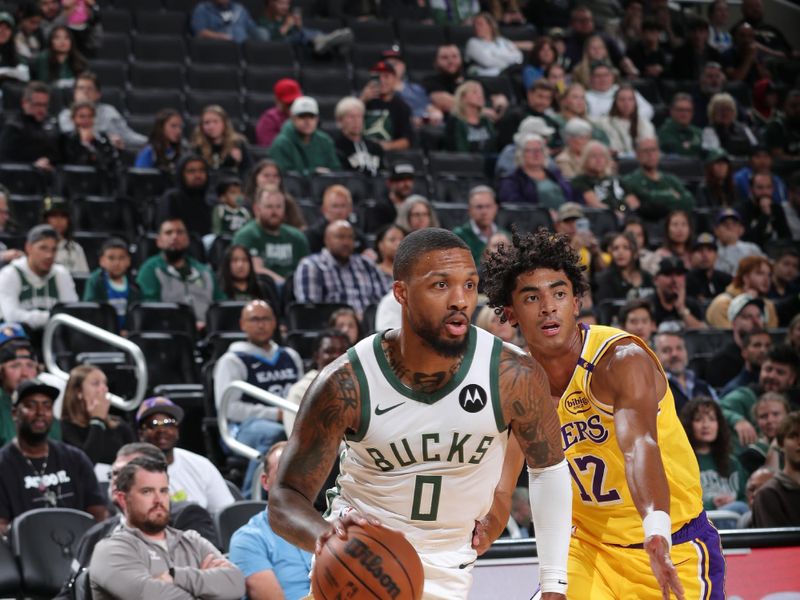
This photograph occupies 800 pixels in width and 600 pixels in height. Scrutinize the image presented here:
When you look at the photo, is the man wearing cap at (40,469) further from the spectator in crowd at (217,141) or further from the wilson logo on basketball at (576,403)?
the spectator in crowd at (217,141)

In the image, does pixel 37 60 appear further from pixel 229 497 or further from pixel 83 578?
pixel 83 578

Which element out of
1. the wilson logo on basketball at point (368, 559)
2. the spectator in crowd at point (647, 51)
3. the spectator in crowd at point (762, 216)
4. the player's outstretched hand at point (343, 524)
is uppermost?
the spectator in crowd at point (647, 51)

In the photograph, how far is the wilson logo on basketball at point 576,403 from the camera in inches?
185

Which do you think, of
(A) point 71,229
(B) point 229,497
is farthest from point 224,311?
(B) point 229,497

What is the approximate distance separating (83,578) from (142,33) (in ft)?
30.6

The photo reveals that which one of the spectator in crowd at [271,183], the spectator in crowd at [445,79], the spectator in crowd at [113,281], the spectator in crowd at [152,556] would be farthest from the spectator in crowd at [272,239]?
the spectator in crowd at [152,556]

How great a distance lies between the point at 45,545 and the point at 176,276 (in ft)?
12.2

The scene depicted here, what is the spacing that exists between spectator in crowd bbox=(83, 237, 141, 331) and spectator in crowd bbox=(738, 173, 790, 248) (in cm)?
688

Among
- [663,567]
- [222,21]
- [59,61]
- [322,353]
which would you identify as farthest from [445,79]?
[663,567]

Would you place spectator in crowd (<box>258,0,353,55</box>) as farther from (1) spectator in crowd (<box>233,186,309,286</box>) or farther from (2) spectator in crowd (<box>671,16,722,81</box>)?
(2) spectator in crowd (<box>671,16,722,81</box>)

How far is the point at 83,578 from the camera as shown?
20.5 ft

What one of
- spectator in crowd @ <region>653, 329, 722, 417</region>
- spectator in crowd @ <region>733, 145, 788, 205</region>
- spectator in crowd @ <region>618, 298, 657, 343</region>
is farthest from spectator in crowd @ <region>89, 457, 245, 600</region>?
spectator in crowd @ <region>733, 145, 788, 205</region>

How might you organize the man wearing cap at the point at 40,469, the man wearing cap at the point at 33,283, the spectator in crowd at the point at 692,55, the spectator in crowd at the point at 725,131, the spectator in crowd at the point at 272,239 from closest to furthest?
the man wearing cap at the point at 40,469, the man wearing cap at the point at 33,283, the spectator in crowd at the point at 272,239, the spectator in crowd at the point at 725,131, the spectator in crowd at the point at 692,55

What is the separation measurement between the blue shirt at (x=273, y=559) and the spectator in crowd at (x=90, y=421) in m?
2.10
